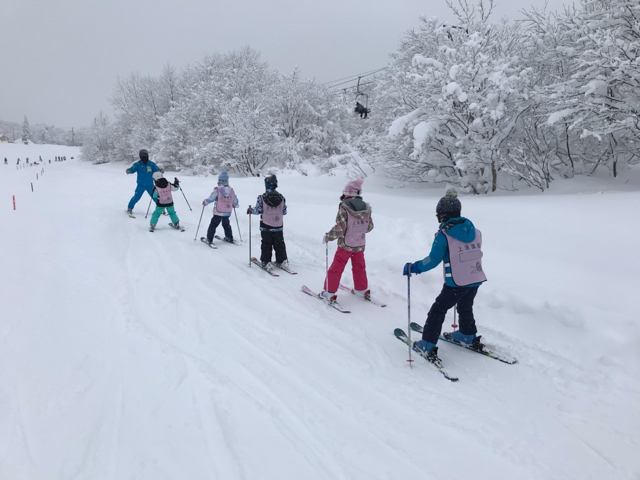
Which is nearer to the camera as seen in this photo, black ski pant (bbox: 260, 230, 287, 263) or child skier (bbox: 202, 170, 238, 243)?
black ski pant (bbox: 260, 230, 287, 263)

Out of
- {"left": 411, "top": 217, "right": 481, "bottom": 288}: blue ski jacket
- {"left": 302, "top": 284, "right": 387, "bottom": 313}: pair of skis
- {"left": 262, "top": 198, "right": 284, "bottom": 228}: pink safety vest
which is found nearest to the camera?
{"left": 411, "top": 217, "right": 481, "bottom": 288}: blue ski jacket

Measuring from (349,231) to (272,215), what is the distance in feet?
6.91

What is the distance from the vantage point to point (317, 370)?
3693 millimetres

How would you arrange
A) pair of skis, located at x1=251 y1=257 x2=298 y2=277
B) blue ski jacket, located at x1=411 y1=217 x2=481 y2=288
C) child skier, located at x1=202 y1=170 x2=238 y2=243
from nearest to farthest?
blue ski jacket, located at x1=411 y1=217 x2=481 y2=288 → pair of skis, located at x1=251 y1=257 x2=298 y2=277 → child skier, located at x1=202 y1=170 x2=238 y2=243

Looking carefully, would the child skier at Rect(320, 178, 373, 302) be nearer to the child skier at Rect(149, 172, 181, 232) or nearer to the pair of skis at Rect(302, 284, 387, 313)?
the pair of skis at Rect(302, 284, 387, 313)

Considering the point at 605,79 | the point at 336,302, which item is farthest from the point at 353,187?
the point at 605,79

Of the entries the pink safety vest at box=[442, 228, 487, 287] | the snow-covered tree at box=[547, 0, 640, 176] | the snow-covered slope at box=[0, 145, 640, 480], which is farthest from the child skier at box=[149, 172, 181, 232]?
the snow-covered tree at box=[547, 0, 640, 176]

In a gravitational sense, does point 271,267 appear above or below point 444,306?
below

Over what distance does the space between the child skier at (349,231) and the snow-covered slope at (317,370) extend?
411mm

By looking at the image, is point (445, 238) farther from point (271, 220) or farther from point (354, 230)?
point (271, 220)

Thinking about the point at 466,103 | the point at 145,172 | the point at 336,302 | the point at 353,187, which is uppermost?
the point at 466,103

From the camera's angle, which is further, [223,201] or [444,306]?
[223,201]

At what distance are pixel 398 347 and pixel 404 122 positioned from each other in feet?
29.2

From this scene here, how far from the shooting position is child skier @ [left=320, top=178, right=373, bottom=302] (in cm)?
523
